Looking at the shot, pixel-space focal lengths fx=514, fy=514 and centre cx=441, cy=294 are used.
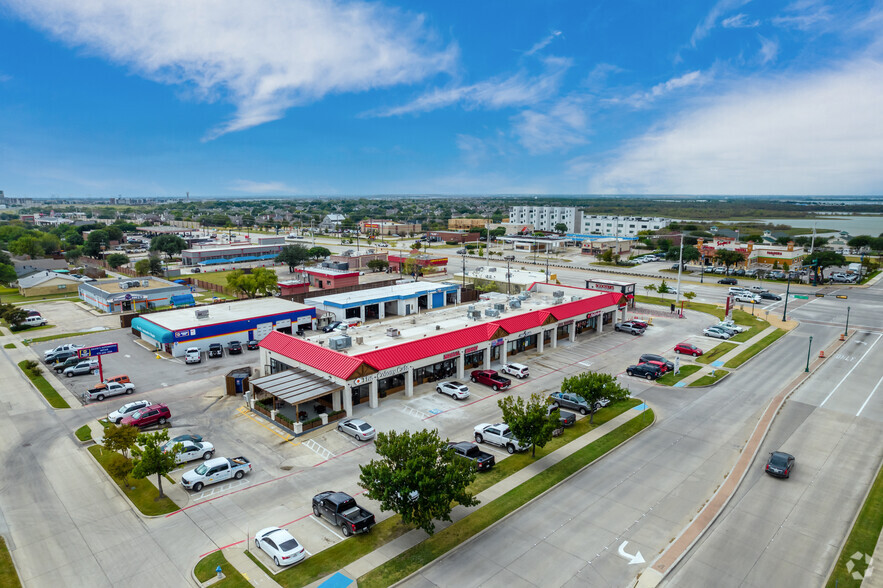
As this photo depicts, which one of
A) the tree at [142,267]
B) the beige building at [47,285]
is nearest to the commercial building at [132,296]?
the beige building at [47,285]

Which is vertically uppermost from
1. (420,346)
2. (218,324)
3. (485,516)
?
(420,346)

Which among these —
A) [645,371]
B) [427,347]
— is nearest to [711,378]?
[645,371]

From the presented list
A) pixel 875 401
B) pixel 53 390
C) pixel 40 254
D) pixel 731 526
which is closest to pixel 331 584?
pixel 731 526

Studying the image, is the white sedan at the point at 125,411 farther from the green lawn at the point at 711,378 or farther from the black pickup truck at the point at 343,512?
the green lawn at the point at 711,378

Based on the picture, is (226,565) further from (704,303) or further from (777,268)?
(777,268)

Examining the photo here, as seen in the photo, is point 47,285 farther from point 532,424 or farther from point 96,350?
point 532,424
